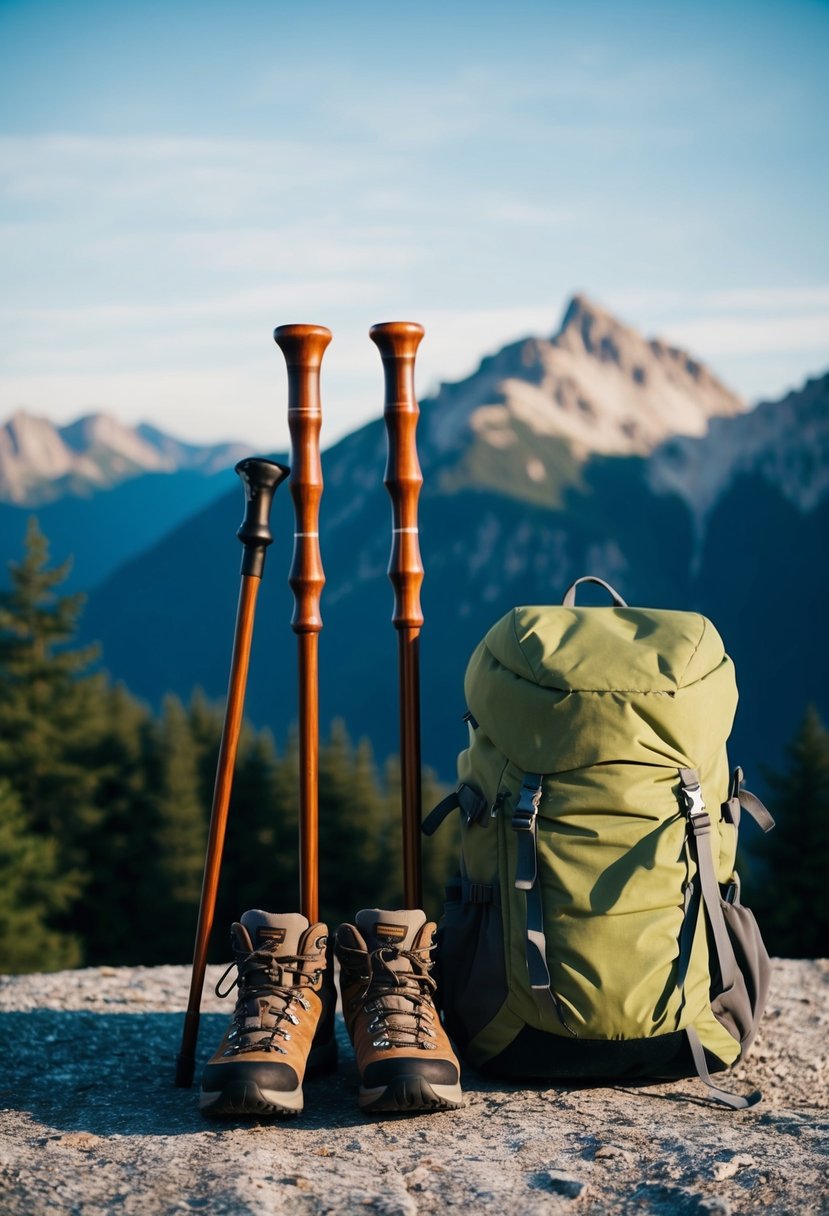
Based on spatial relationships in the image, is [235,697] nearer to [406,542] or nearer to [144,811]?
[406,542]

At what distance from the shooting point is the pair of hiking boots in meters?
3.61

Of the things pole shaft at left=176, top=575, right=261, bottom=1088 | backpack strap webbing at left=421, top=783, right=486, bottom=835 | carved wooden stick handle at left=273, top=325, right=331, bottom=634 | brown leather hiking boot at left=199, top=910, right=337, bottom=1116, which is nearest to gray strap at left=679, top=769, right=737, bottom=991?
backpack strap webbing at left=421, top=783, right=486, bottom=835

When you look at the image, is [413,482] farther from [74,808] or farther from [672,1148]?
[74,808]

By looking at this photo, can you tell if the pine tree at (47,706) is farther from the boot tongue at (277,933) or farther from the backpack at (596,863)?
the backpack at (596,863)

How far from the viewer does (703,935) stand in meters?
4.00

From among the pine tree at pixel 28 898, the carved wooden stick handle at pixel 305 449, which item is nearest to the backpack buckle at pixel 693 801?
the carved wooden stick handle at pixel 305 449

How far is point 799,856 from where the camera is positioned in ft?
103

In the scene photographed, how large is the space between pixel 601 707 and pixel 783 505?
531ft

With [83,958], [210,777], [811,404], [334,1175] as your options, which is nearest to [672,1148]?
[334,1175]

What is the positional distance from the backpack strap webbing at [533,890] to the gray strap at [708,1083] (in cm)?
44

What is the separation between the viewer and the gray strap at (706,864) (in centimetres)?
397

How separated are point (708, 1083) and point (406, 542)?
2.16m

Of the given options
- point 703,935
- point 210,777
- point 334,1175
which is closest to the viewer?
point 334,1175

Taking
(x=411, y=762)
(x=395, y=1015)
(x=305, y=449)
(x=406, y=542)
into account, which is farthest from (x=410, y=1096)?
(x=305, y=449)
